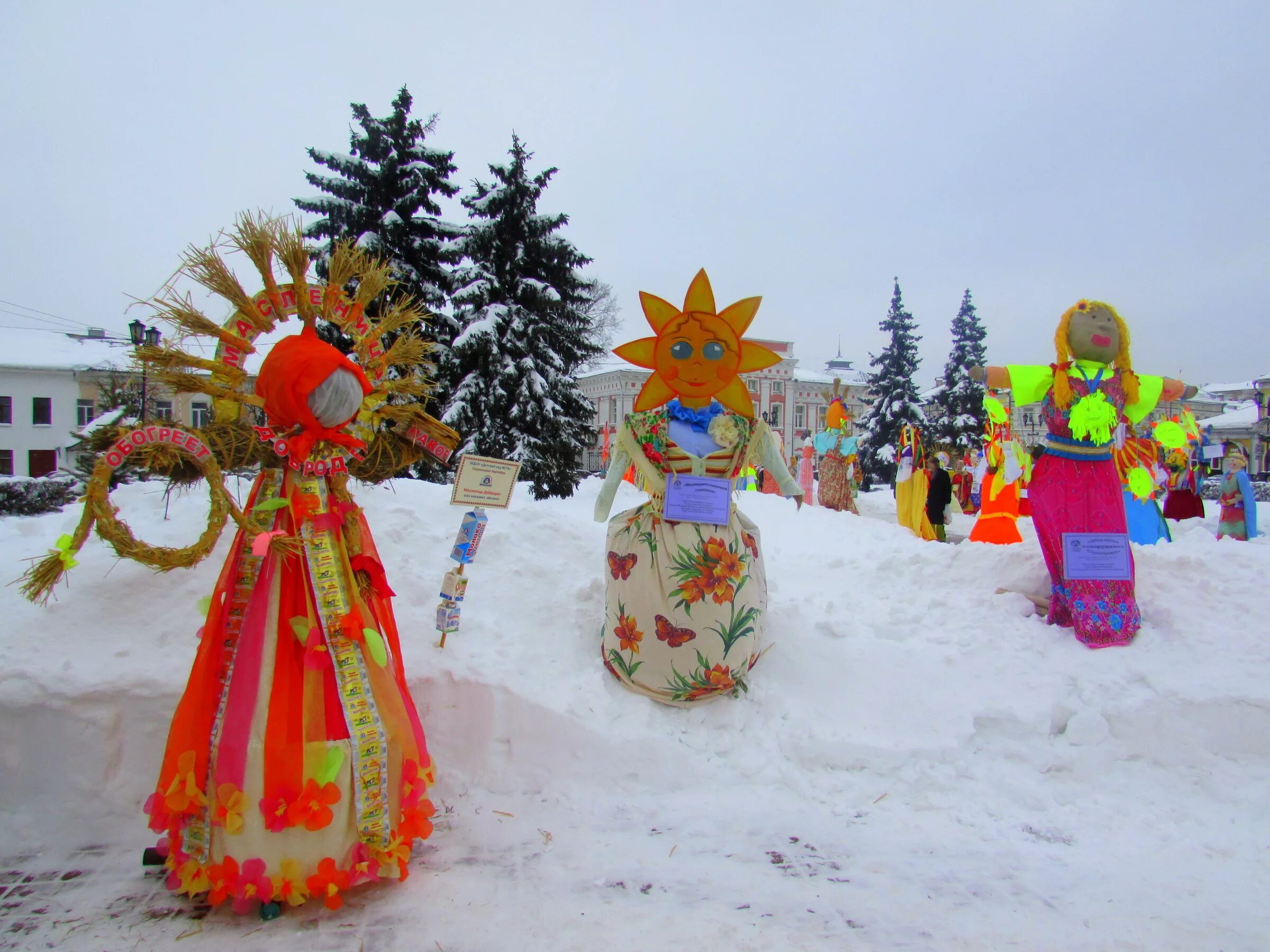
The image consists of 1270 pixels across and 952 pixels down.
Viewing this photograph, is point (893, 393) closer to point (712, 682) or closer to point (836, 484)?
point (836, 484)

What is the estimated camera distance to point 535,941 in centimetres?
216

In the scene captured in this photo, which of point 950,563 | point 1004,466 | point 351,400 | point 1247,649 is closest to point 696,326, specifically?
point 351,400

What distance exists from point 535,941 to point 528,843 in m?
0.60

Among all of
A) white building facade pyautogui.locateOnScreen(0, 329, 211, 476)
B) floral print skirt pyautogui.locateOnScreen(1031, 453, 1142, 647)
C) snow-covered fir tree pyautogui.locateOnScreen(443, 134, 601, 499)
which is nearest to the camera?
floral print skirt pyautogui.locateOnScreen(1031, 453, 1142, 647)

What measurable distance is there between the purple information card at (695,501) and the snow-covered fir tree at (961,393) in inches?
1021

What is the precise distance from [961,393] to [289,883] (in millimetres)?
29012

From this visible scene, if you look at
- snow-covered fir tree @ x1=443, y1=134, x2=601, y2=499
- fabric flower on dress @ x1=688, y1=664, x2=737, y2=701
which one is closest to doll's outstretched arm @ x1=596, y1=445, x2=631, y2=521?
fabric flower on dress @ x1=688, y1=664, x2=737, y2=701

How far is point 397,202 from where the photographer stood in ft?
41.2

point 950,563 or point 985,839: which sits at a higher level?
point 950,563

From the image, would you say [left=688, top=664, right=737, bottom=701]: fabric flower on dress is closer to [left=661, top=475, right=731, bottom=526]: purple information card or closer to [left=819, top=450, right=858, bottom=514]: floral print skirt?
[left=661, top=475, right=731, bottom=526]: purple information card

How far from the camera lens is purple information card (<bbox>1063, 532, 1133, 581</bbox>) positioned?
419 centimetres

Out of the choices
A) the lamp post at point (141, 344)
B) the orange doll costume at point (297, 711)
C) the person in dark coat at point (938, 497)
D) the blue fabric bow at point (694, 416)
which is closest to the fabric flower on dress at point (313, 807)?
the orange doll costume at point (297, 711)

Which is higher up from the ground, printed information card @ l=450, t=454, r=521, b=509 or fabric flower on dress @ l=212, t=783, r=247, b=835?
printed information card @ l=450, t=454, r=521, b=509

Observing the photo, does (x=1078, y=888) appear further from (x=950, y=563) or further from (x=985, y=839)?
(x=950, y=563)
